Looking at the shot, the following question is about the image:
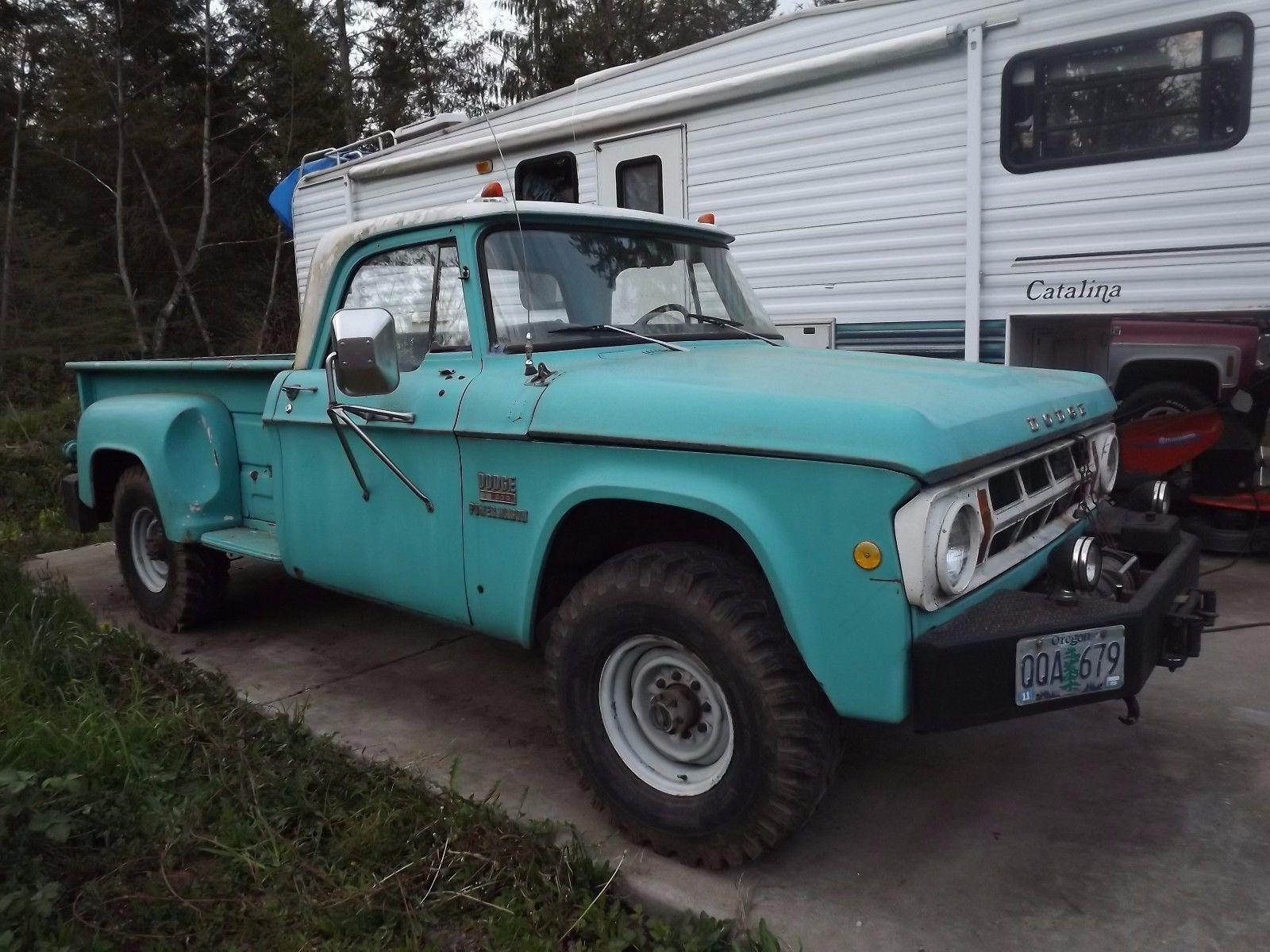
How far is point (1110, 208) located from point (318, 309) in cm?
406

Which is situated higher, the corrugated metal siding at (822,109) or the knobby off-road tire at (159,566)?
the corrugated metal siding at (822,109)

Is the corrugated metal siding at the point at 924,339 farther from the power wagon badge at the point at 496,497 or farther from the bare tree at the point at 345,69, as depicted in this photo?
the bare tree at the point at 345,69

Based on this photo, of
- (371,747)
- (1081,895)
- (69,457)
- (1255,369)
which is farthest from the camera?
(69,457)

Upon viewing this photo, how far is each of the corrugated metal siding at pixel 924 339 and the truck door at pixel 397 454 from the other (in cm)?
324

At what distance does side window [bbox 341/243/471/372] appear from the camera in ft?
11.6

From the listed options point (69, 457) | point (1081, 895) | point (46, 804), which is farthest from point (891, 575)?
point (69, 457)

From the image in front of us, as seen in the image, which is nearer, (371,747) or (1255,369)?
(371,747)

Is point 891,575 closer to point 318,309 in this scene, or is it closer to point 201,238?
point 318,309

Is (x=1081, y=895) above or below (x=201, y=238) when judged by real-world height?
below

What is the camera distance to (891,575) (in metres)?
2.33

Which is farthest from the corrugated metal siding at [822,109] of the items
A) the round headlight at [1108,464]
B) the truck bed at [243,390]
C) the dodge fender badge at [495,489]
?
the dodge fender badge at [495,489]

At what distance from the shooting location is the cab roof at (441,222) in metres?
3.51

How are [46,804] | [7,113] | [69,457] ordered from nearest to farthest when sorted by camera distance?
[46,804] → [69,457] → [7,113]

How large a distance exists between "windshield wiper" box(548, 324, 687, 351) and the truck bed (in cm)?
138
